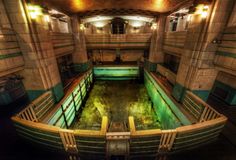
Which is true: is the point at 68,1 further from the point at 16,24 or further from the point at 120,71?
the point at 120,71

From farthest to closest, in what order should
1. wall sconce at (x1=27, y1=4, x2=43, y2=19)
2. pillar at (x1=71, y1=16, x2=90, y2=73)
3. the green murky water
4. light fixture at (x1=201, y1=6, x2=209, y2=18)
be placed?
pillar at (x1=71, y1=16, x2=90, y2=73)
the green murky water
wall sconce at (x1=27, y1=4, x2=43, y2=19)
light fixture at (x1=201, y1=6, x2=209, y2=18)

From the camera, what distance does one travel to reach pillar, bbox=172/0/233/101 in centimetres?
402

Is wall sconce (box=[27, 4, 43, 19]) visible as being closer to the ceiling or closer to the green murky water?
the ceiling

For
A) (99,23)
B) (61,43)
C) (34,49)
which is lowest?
(34,49)

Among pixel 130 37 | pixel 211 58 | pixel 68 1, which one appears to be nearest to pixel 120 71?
pixel 130 37

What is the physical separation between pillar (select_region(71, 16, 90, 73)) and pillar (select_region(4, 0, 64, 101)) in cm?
504

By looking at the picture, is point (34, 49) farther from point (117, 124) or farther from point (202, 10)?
point (202, 10)

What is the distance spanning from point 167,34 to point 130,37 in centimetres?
492

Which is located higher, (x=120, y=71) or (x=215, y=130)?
(x=215, y=130)

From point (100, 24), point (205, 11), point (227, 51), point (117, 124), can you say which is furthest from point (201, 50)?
point (100, 24)

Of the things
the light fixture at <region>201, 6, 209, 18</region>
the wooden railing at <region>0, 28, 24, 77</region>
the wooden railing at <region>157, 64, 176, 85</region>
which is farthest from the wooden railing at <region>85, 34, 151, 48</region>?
the wooden railing at <region>0, 28, 24, 77</region>

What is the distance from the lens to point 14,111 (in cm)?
632

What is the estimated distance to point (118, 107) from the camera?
837 centimetres

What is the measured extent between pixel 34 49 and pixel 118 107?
652cm
